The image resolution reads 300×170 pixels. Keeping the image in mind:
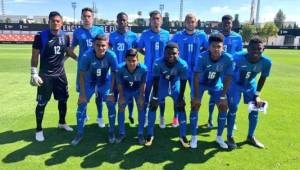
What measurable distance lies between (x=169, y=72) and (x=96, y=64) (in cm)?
151

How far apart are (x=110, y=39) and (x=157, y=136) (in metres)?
2.57

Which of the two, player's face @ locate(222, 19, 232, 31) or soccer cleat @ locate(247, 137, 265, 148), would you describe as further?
player's face @ locate(222, 19, 232, 31)

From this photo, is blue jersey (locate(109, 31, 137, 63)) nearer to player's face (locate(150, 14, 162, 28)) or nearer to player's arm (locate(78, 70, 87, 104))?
player's face (locate(150, 14, 162, 28))

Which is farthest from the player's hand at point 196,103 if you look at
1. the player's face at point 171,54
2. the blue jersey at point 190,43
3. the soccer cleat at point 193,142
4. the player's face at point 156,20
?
the player's face at point 156,20

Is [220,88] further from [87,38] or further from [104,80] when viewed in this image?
[87,38]

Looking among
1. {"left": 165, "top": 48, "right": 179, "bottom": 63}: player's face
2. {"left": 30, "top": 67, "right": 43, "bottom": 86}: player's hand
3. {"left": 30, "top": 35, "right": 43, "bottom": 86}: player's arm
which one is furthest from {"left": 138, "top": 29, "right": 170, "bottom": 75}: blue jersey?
{"left": 30, "top": 67, "right": 43, "bottom": 86}: player's hand

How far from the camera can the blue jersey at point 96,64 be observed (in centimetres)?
589

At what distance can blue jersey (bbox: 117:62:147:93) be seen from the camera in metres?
5.93

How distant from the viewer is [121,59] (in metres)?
7.06

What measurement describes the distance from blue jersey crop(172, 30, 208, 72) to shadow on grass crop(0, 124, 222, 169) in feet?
6.15

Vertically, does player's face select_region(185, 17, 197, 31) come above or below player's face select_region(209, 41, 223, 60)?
above

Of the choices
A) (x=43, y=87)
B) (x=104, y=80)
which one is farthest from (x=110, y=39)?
(x=43, y=87)

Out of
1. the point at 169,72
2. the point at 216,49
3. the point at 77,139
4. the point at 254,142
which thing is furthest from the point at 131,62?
the point at 254,142

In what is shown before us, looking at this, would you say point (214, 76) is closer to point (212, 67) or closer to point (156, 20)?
point (212, 67)
